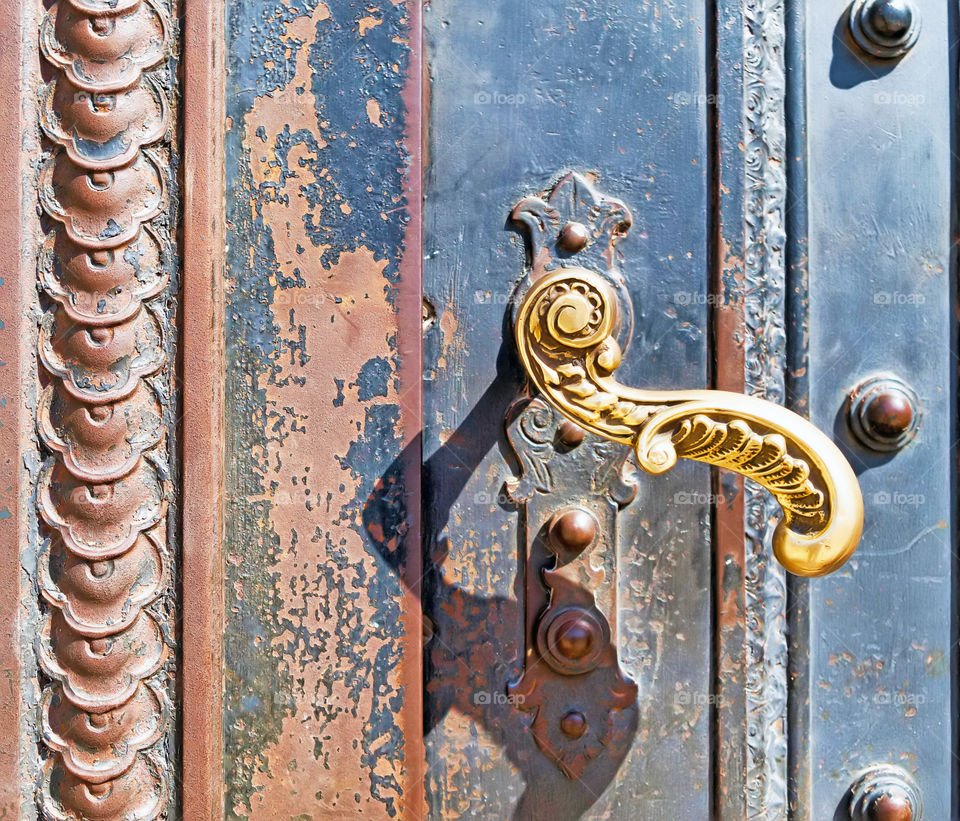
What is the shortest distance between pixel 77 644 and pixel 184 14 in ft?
1.67

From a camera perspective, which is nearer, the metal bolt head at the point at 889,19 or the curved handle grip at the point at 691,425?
the curved handle grip at the point at 691,425

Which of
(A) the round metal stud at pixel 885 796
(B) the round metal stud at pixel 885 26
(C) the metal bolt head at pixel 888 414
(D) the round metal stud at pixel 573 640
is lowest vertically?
(A) the round metal stud at pixel 885 796

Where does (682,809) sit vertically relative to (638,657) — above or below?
below

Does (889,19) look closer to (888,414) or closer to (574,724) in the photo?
(888,414)

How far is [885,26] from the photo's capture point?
671 mm

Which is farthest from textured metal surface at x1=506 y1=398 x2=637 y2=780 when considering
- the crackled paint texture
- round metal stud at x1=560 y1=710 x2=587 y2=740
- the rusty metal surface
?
the rusty metal surface

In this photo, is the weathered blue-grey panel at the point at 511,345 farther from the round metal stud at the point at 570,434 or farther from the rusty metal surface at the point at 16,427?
the rusty metal surface at the point at 16,427

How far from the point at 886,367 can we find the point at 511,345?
34 centimetres

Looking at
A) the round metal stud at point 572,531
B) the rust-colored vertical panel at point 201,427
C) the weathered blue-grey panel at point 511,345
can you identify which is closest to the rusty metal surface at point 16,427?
the rust-colored vertical panel at point 201,427

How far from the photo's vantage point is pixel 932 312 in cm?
69

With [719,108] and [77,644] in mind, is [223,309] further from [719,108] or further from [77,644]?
[719,108]

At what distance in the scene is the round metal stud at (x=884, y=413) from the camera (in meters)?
0.67

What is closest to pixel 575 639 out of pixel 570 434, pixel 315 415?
pixel 570 434

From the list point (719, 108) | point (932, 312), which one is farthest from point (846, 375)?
point (719, 108)
